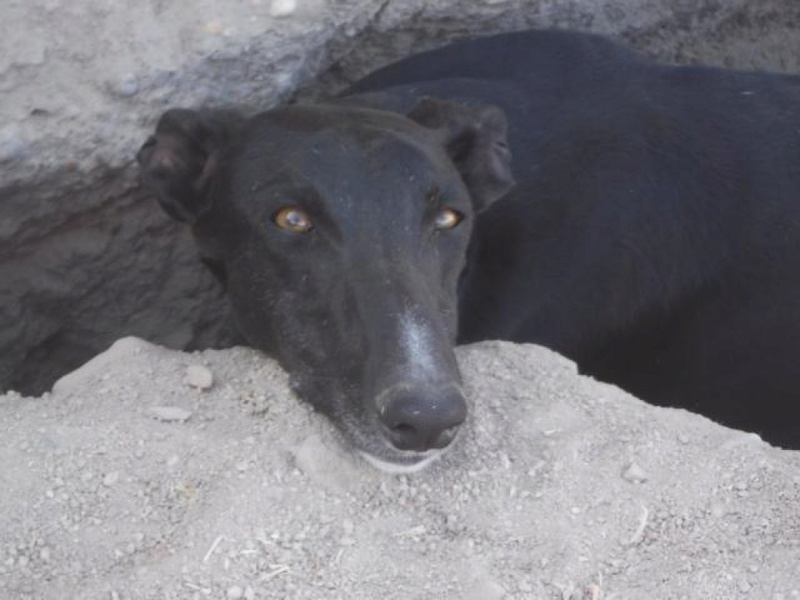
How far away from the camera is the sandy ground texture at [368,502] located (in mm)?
2807

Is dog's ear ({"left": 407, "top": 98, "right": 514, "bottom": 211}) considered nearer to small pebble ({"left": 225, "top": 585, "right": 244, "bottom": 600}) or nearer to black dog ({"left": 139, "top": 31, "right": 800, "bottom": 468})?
black dog ({"left": 139, "top": 31, "right": 800, "bottom": 468})

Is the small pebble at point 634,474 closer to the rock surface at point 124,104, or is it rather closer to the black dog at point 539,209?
the black dog at point 539,209

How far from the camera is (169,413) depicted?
124 inches

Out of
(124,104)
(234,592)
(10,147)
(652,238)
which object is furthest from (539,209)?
(234,592)

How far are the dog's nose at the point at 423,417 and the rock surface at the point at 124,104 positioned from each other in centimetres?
146

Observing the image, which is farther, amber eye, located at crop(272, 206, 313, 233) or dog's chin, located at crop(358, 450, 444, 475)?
amber eye, located at crop(272, 206, 313, 233)

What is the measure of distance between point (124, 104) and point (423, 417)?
5.13 feet

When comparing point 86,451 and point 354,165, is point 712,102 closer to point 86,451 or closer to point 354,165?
point 354,165

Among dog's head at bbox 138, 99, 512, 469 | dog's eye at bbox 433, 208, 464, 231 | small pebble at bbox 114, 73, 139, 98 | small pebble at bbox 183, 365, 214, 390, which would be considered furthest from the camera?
small pebble at bbox 114, 73, 139, 98

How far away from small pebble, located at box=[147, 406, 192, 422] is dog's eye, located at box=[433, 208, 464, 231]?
29.0 inches

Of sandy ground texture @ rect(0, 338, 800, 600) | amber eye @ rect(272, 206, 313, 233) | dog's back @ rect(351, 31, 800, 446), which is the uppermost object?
amber eye @ rect(272, 206, 313, 233)

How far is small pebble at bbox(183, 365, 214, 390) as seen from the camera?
10.7ft

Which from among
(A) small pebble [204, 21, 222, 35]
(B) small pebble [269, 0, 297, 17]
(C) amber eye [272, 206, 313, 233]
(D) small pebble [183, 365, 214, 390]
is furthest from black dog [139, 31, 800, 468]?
(A) small pebble [204, 21, 222, 35]

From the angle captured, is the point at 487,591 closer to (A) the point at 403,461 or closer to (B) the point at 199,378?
(A) the point at 403,461
